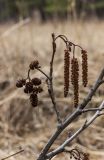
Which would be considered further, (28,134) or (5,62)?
(5,62)

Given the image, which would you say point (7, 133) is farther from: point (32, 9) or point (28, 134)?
point (32, 9)

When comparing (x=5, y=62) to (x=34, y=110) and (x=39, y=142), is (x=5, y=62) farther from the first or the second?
(x=39, y=142)

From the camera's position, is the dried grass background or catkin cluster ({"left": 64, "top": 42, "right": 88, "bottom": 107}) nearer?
catkin cluster ({"left": 64, "top": 42, "right": 88, "bottom": 107})

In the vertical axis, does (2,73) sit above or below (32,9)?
below

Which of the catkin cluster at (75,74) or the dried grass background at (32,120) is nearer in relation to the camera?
the catkin cluster at (75,74)

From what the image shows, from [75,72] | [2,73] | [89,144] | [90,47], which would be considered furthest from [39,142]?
[90,47]

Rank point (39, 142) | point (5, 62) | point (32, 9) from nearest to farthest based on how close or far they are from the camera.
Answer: point (39, 142)
point (5, 62)
point (32, 9)

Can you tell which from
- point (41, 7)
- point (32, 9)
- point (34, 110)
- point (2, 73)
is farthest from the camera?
point (32, 9)

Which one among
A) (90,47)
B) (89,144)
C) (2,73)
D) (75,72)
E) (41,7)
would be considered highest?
(41,7)

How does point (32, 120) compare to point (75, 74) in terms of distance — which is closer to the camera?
point (75, 74)
